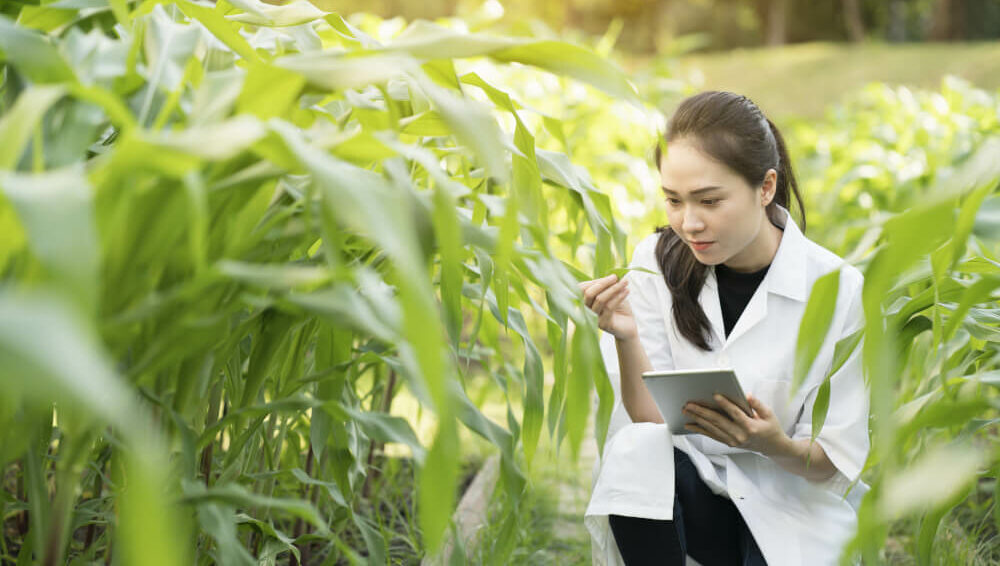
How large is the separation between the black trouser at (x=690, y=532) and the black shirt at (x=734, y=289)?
0.27m

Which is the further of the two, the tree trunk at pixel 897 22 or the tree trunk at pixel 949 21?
the tree trunk at pixel 897 22

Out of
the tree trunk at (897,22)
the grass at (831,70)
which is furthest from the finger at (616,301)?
the tree trunk at (897,22)

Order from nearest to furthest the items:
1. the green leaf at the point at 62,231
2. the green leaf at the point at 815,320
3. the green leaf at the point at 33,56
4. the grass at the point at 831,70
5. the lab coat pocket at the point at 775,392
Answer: the green leaf at the point at 62,231 < the green leaf at the point at 33,56 < the green leaf at the point at 815,320 < the lab coat pocket at the point at 775,392 < the grass at the point at 831,70

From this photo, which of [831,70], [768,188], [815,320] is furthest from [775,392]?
[831,70]

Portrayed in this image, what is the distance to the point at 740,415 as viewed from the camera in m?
1.38

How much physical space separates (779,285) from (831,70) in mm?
13129

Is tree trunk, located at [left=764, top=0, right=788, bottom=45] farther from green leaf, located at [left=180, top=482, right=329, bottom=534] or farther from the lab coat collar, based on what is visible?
green leaf, located at [left=180, top=482, right=329, bottom=534]

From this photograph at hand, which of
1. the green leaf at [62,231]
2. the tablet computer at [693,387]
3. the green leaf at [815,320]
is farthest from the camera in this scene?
the tablet computer at [693,387]

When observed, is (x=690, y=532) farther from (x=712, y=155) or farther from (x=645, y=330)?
(x=712, y=155)

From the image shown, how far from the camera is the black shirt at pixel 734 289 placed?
1718 mm

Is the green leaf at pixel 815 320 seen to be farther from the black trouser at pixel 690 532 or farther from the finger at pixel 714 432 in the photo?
the black trouser at pixel 690 532

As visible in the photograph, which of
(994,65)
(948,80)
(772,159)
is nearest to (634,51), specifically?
(994,65)

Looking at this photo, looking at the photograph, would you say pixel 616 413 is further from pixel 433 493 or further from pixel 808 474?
pixel 433 493

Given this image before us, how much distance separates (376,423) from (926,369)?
1036 mm
